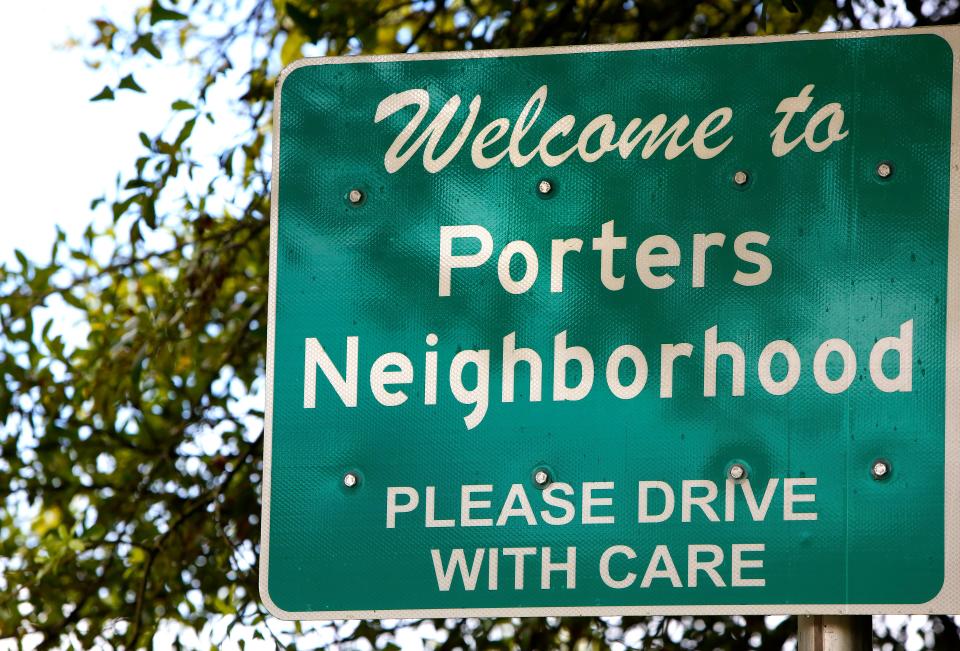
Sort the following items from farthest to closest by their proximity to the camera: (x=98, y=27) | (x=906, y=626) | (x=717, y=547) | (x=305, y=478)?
(x=98, y=27), (x=906, y=626), (x=305, y=478), (x=717, y=547)

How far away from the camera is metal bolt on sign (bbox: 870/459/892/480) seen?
201 cm

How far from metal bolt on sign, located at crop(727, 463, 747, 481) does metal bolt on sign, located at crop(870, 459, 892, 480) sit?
0.53 ft

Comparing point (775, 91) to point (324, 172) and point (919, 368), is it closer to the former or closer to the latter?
point (919, 368)

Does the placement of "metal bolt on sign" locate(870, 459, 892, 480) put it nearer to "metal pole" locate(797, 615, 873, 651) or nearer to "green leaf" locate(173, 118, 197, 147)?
"metal pole" locate(797, 615, 873, 651)

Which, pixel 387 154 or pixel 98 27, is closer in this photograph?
pixel 387 154

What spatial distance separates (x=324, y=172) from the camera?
7.54 ft

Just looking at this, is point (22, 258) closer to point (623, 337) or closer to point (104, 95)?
point (104, 95)

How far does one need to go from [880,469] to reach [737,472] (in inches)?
7.1

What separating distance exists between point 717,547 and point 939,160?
60 centimetres

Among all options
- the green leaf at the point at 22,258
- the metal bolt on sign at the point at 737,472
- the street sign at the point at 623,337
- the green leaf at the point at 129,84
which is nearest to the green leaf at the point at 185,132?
the green leaf at the point at 129,84

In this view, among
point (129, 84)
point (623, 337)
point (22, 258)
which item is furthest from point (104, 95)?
point (623, 337)

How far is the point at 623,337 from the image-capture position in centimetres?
214

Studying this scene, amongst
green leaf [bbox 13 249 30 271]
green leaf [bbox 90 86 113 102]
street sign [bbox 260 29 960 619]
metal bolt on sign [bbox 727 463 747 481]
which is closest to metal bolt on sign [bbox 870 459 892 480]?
street sign [bbox 260 29 960 619]

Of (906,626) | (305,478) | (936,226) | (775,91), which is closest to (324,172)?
(305,478)
